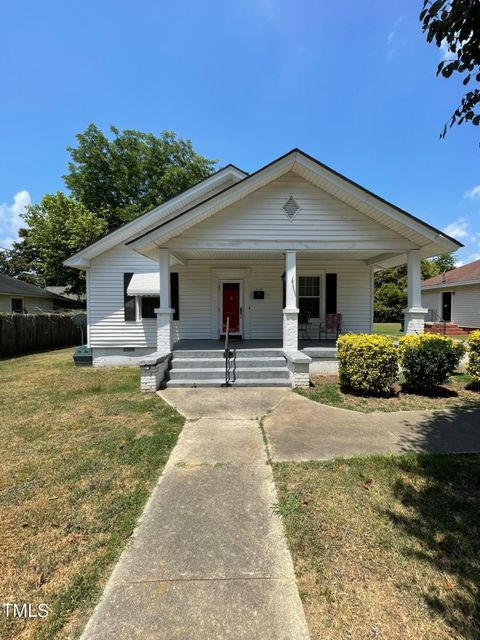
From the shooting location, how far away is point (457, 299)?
A: 843 inches

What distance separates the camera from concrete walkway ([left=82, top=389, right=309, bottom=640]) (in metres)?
1.75

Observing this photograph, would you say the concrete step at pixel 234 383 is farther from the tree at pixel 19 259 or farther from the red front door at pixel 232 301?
the tree at pixel 19 259

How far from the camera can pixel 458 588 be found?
1.97 meters

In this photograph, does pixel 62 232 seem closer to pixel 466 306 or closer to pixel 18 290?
pixel 18 290

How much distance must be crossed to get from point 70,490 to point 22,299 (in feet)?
77.8

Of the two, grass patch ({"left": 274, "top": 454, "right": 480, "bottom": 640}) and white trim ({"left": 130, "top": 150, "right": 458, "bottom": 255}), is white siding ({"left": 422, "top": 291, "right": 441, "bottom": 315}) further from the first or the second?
grass patch ({"left": 274, "top": 454, "right": 480, "bottom": 640})

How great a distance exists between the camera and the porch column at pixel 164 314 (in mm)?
8109

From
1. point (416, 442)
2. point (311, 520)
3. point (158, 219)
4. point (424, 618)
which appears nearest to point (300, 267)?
point (158, 219)

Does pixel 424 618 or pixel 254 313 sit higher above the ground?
pixel 254 313

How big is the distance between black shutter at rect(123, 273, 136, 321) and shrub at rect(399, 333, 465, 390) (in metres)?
8.78

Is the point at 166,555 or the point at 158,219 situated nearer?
the point at 166,555

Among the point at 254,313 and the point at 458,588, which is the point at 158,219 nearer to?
the point at 254,313

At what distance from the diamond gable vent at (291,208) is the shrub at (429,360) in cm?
433

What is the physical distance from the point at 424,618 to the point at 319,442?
238 centimetres
